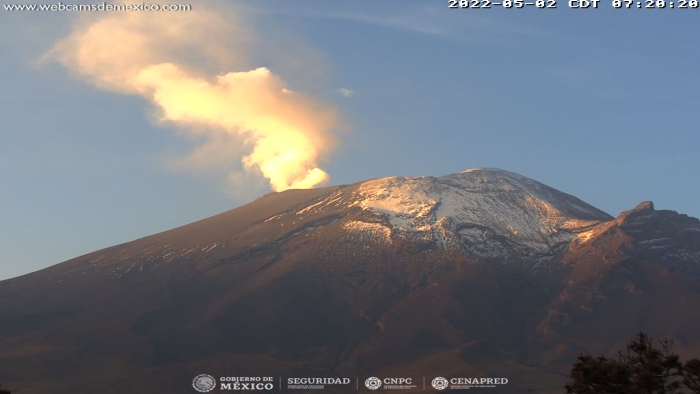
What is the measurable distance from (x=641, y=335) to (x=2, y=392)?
40.8 meters

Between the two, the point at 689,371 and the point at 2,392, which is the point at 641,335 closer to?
the point at 689,371

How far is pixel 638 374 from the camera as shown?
53.3 m

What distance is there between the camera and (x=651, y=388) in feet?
171

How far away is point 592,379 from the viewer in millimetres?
55625

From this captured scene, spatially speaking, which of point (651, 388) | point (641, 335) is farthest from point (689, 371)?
point (641, 335)

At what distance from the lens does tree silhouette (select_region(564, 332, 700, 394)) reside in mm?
52094

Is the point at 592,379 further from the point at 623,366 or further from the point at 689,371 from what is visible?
the point at 689,371

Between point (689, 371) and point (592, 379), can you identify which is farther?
point (592, 379)

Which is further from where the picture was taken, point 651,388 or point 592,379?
point 592,379

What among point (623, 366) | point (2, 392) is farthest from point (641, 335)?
point (2, 392)

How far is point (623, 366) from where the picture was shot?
54688mm

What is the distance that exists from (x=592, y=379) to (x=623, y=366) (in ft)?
7.22

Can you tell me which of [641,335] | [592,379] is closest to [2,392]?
[592,379]

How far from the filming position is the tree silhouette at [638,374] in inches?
2051
